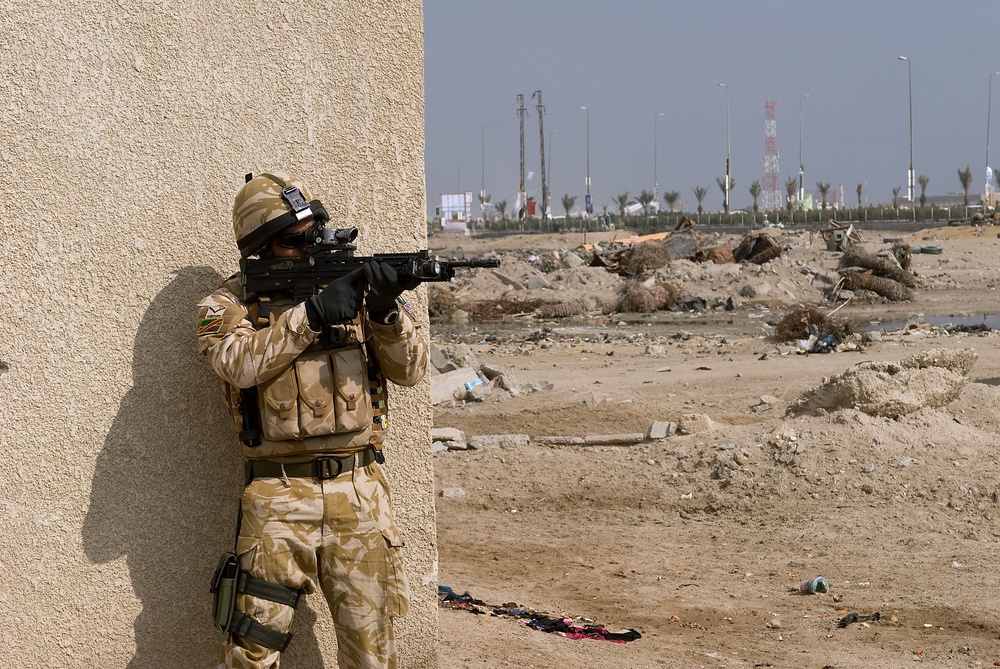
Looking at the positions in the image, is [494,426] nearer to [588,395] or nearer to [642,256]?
[588,395]

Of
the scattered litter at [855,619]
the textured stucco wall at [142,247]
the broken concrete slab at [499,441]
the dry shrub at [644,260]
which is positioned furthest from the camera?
the dry shrub at [644,260]

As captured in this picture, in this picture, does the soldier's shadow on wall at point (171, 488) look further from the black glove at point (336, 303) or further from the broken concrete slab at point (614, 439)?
the broken concrete slab at point (614, 439)

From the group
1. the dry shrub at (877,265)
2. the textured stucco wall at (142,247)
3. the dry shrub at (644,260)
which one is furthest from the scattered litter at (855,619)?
the dry shrub at (644,260)

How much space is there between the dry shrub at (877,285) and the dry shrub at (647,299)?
3.31 m

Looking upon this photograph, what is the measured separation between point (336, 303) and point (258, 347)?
0.25 metres

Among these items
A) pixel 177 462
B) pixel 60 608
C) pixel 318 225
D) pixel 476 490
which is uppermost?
pixel 318 225

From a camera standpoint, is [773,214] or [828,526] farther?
[773,214]

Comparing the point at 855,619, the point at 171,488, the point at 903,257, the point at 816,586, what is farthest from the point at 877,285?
the point at 171,488

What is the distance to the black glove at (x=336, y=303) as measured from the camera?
299cm

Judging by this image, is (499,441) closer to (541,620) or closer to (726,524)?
(726,524)

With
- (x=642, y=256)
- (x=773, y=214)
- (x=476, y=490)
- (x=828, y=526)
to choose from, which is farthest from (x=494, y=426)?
(x=773, y=214)

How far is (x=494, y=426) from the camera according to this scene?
30.0ft

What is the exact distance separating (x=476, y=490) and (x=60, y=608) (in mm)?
4205

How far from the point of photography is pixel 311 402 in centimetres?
314
